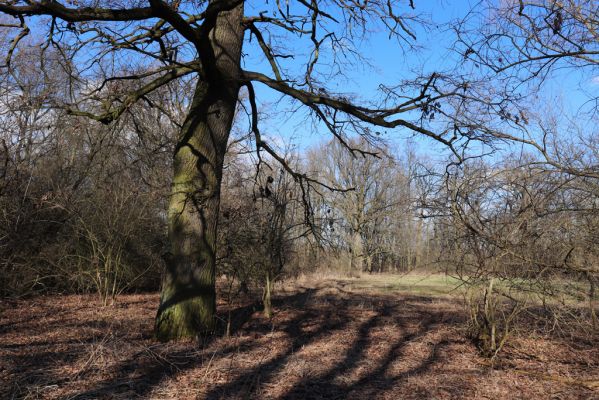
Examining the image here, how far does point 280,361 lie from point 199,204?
232cm

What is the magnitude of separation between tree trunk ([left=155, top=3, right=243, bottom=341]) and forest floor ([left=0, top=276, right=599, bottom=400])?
17.5 inches

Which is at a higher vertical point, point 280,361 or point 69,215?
point 69,215

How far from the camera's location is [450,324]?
A: 26.1ft

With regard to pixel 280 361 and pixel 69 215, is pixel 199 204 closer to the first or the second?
pixel 280 361

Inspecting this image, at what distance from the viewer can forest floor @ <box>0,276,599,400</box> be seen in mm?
4289

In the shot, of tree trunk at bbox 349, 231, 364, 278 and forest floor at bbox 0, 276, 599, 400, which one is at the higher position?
tree trunk at bbox 349, 231, 364, 278

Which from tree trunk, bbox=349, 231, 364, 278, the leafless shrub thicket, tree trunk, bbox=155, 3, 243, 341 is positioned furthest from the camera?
tree trunk, bbox=349, 231, 364, 278

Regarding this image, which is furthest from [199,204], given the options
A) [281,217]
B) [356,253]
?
[356,253]

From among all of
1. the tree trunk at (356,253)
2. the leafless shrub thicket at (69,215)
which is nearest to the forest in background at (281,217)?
the leafless shrub thicket at (69,215)

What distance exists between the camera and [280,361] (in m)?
5.41

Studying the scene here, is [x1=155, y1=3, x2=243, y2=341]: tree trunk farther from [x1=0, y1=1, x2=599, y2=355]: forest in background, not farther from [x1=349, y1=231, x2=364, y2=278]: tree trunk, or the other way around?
[x1=349, y1=231, x2=364, y2=278]: tree trunk

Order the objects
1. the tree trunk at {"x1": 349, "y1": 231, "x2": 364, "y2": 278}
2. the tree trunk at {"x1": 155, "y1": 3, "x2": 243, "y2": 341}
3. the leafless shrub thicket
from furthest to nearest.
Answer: the tree trunk at {"x1": 349, "y1": 231, "x2": 364, "y2": 278}, the leafless shrub thicket, the tree trunk at {"x1": 155, "y1": 3, "x2": 243, "y2": 341}

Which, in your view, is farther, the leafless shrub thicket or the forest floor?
the leafless shrub thicket

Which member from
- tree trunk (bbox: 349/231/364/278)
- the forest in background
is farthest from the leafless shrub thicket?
tree trunk (bbox: 349/231/364/278)
